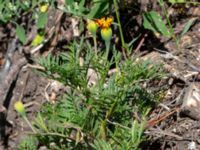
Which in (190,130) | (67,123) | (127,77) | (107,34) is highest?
(107,34)

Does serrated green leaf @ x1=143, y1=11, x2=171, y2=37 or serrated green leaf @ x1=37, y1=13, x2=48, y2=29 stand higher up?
serrated green leaf @ x1=37, y1=13, x2=48, y2=29

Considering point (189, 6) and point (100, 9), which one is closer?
point (100, 9)

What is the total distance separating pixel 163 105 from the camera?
1878 mm

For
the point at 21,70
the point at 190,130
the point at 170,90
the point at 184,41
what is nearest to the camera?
the point at 190,130

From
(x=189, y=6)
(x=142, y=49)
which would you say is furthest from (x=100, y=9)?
(x=189, y=6)

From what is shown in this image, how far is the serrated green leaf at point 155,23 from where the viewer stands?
206cm

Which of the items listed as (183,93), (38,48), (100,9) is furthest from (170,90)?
(38,48)

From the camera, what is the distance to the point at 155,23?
6.82ft

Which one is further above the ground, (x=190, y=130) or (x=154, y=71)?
(x=154, y=71)

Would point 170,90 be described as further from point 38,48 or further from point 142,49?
point 38,48

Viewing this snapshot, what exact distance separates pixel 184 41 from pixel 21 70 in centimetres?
74

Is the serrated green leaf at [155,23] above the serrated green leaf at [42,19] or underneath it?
underneath

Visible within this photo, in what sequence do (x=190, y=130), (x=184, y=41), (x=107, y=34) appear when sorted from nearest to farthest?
(x=107, y=34) → (x=190, y=130) → (x=184, y=41)

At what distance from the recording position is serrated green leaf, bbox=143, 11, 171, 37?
6.76ft
